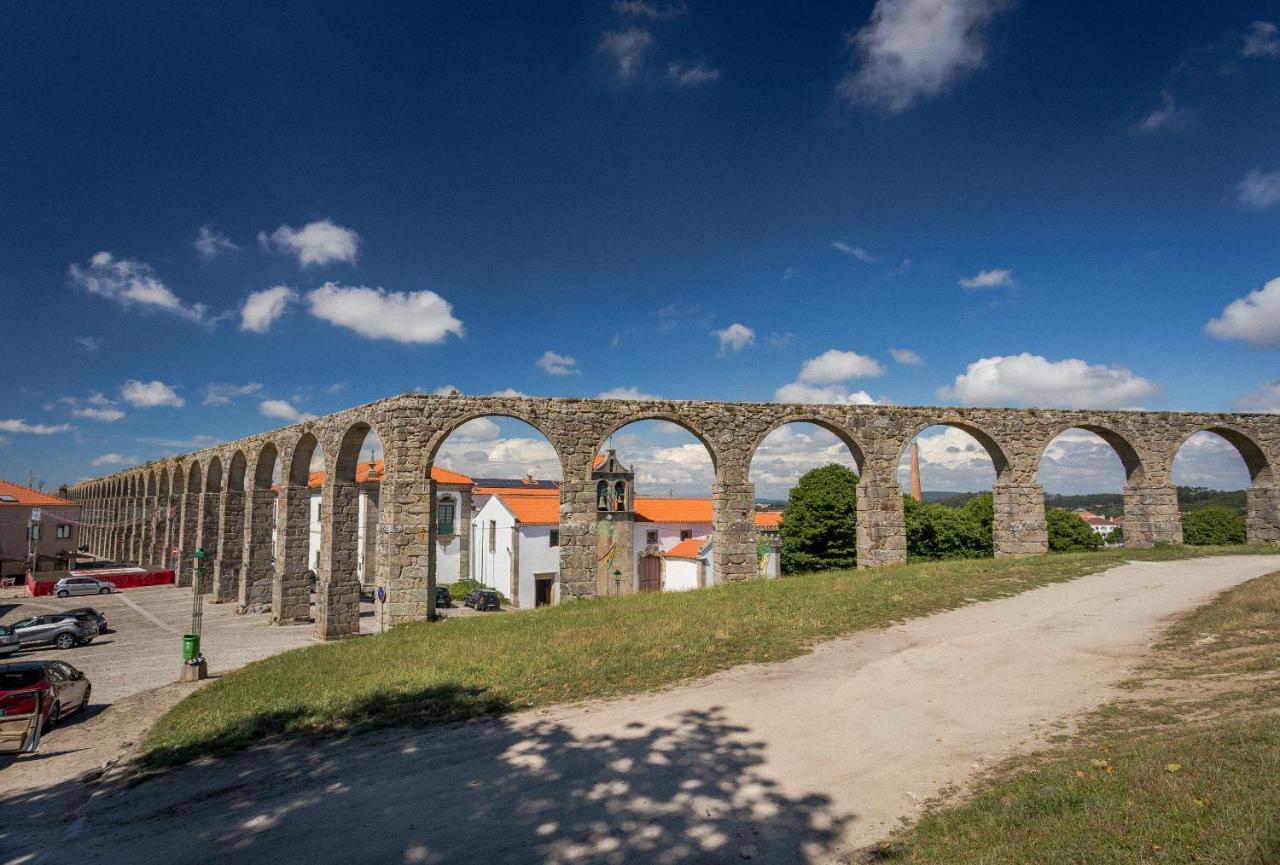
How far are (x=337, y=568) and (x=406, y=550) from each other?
13.6 ft

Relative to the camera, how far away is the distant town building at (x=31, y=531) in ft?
136

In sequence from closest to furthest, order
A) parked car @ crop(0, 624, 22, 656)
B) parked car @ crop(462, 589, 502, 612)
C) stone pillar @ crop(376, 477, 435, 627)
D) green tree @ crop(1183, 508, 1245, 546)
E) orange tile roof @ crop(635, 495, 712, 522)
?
stone pillar @ crop(376, 477, 435, 627), parked car @ crop(0, 624, 22, 656), parked car @ crop(462, 589, 502, 612), green tree @ crop(1183, 508, 1245, 546), orange tile roof @ crop(635, 495, 712, 522)

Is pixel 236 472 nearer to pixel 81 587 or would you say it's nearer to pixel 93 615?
pixel 93 615

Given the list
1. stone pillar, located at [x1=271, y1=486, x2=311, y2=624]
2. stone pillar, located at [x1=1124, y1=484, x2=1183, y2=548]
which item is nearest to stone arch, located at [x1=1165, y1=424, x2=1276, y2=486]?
stone pillar, located at [x1=1124, y1=484, x2=1183, y2=548]

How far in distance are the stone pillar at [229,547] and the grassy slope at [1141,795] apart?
103ft

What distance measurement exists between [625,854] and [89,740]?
11.1m

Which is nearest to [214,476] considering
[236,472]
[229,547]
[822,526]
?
[236,472]

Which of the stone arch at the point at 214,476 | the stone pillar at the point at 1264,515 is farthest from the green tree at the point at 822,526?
the stone arch at the point at 214,476

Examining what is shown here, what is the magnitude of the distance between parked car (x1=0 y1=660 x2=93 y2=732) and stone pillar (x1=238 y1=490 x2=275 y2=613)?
14038 mm

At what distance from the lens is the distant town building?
136ft

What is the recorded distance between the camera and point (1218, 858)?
11.2ft

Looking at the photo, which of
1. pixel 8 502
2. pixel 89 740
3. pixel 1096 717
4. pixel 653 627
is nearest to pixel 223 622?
pixel 89 740

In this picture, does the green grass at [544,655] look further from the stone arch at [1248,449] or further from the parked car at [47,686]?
the stone arch at [1248,449]

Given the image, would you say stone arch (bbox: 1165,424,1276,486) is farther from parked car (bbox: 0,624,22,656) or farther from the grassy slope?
parked car (bbox: 0,624,22,656)
